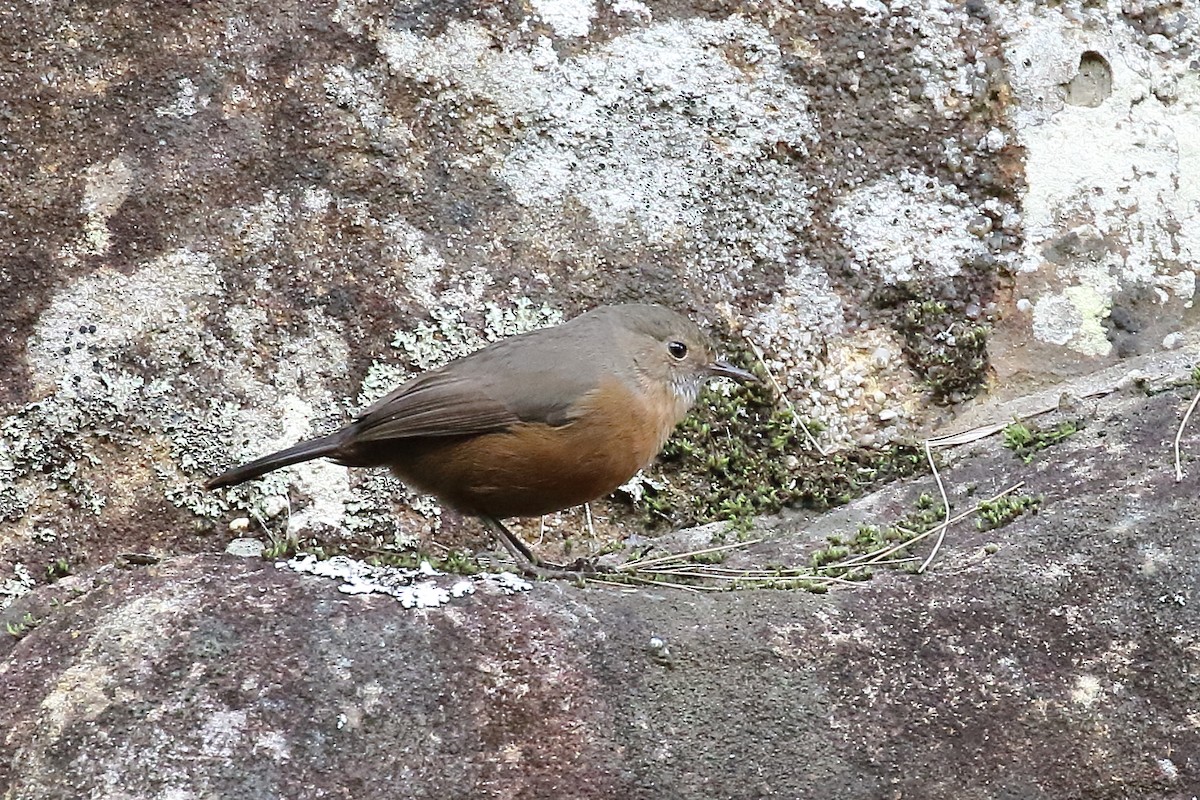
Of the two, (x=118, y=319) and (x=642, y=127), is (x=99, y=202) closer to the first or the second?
(x=118, y=319)

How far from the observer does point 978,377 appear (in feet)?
16.1

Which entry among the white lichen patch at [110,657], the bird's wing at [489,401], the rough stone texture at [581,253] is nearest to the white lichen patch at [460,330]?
the rough stone texture at [581,253]

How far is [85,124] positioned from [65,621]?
2218 mm

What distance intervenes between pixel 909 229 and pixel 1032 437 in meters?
1.03

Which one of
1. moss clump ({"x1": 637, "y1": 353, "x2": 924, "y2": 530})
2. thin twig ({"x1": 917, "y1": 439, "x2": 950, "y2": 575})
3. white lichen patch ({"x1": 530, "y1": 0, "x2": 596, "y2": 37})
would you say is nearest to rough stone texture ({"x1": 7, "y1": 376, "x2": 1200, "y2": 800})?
thin twig ({"x1": 917, "y1": 439, "x2": 950, "y2": 575})

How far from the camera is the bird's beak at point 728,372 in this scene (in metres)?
4.68

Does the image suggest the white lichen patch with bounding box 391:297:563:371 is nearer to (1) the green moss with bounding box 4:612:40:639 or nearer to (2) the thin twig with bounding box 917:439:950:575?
(2) the thin twig with bounding box 917:439:950:575

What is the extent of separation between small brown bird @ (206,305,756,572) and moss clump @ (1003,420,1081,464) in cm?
120

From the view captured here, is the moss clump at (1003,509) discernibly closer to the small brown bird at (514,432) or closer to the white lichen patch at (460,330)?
the small brown bird at (514,432)

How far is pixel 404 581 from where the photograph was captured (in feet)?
10.6

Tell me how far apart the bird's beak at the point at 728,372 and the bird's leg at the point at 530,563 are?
91 cm

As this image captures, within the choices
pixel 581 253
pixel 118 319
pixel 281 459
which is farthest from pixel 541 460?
pixel 118 319

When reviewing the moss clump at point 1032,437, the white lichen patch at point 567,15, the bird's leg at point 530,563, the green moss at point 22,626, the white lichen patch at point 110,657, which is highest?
the white lichen patch at point 567,15

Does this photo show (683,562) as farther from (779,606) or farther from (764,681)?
(764,681)
